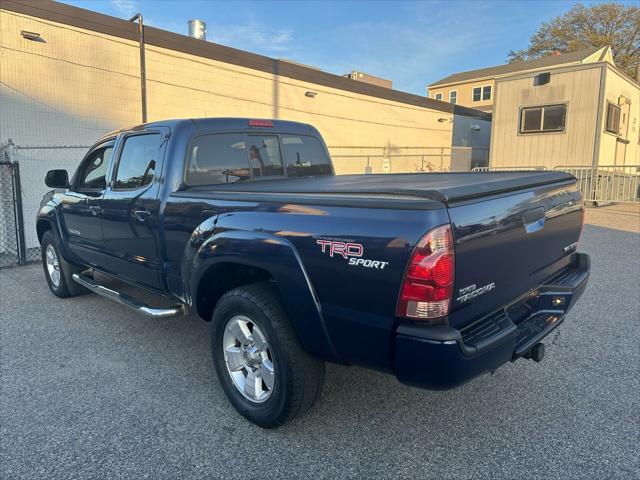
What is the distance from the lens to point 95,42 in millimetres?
10625

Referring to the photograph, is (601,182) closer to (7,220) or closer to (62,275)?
(62,275)

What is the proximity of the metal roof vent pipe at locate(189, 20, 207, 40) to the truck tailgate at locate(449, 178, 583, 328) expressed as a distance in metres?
14.0

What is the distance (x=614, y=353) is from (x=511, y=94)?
1625cm

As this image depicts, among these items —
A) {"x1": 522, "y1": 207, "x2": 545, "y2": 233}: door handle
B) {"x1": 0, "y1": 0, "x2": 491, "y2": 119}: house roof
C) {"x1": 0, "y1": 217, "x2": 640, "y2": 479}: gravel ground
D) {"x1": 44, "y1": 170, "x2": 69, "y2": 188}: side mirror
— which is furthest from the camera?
{"x1": 0, "y1": 0, "x2": 491, "y2": 119}: house roof

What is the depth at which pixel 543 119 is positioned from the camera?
56.5 ft

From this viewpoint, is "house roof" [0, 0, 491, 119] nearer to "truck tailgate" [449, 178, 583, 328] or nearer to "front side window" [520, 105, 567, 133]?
"front side window" [520, 105, 567, 133]

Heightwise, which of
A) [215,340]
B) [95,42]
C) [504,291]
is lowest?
[215,340]

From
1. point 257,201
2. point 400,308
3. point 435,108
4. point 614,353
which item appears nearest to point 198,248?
point 257,201

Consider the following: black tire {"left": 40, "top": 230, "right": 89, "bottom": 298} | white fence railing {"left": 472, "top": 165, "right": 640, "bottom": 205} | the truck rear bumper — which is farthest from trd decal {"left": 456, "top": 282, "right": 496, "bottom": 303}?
white fence railing {"left": 472, "top": 165, "right": 640, "bottom": 205}

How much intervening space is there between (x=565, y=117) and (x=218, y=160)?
16449mm

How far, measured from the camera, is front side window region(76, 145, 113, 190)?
4589 mm

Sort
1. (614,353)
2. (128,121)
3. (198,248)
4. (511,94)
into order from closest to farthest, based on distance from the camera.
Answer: (198,248) < (614,353) < (128,121) < (511,94)

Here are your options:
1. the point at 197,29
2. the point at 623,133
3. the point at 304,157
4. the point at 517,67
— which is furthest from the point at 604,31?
the point at 304,157

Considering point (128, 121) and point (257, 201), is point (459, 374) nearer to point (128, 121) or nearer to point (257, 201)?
point (257, 201)
